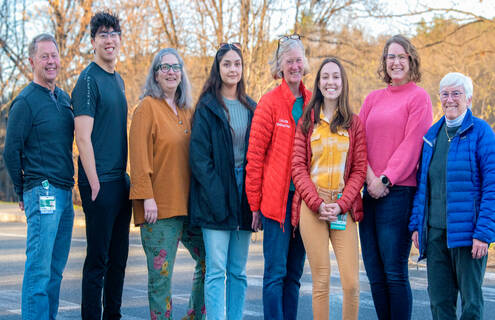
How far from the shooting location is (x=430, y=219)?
443cm

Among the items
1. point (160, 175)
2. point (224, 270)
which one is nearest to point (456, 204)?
point (224, 270)

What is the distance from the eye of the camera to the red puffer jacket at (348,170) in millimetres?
4555

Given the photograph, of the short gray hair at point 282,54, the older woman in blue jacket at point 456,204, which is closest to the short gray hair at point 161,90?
the short gray hair at point 282,54

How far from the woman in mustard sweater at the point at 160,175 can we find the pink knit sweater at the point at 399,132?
1470mm

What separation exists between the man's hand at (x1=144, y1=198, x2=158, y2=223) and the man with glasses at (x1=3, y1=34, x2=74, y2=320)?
2.08 feet

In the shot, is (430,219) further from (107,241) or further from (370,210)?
(107,241)

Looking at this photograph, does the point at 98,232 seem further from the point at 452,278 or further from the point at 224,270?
the point at 452,278

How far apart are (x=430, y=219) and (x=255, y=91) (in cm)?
1121

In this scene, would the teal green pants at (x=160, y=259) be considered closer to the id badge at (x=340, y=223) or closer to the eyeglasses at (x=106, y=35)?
the id badge at (x=340, y=223)

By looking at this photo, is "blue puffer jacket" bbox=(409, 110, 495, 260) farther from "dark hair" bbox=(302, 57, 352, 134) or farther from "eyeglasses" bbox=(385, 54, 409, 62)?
"dark hair" bbox=(302, 57, 352, 134)

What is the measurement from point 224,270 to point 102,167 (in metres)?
1.23

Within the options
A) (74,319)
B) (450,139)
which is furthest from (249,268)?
(450,139)

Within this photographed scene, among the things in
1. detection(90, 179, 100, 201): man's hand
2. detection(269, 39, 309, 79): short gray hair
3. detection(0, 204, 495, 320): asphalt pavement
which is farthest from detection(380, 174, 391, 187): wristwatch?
detection(90, 179, 100, 201): man's hand

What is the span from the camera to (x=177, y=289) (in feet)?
23.9
